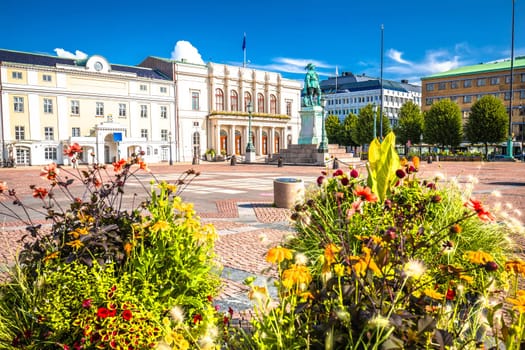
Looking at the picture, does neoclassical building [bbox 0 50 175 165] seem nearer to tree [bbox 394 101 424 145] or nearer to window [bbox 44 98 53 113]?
window [bbox 44 98 53 113]

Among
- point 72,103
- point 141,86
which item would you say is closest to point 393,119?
point 141,86

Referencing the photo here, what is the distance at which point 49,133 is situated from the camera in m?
48.4

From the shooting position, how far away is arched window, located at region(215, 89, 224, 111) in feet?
214

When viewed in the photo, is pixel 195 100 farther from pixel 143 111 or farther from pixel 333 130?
pixel 333 130

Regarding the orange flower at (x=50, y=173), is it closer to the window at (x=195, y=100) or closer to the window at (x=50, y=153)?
the window at (x=50, y=153)

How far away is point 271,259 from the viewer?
190cm

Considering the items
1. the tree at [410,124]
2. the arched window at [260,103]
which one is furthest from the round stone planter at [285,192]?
the arched window at [260,103]

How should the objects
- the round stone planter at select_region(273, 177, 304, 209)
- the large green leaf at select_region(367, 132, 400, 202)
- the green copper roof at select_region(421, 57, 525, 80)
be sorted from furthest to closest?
the green copper roof at select_region(421, 57, 525, 80)
the round stone planter at select_region(273, 177, 304, 209)
the large green leaf at select_region(367, 132, 400, 202)

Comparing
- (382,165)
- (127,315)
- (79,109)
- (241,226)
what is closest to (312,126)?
(79,109)

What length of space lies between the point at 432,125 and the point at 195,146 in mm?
34918

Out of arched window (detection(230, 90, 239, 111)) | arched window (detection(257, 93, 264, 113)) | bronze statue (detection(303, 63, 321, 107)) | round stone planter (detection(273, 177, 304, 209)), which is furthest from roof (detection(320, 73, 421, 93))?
round stone planter (detection(273, 177, 304, 209))

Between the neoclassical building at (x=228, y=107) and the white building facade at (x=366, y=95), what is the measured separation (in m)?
42.4

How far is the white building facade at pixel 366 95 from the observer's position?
372 feet

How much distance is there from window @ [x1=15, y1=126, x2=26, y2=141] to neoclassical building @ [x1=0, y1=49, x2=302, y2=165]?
0.33ft
